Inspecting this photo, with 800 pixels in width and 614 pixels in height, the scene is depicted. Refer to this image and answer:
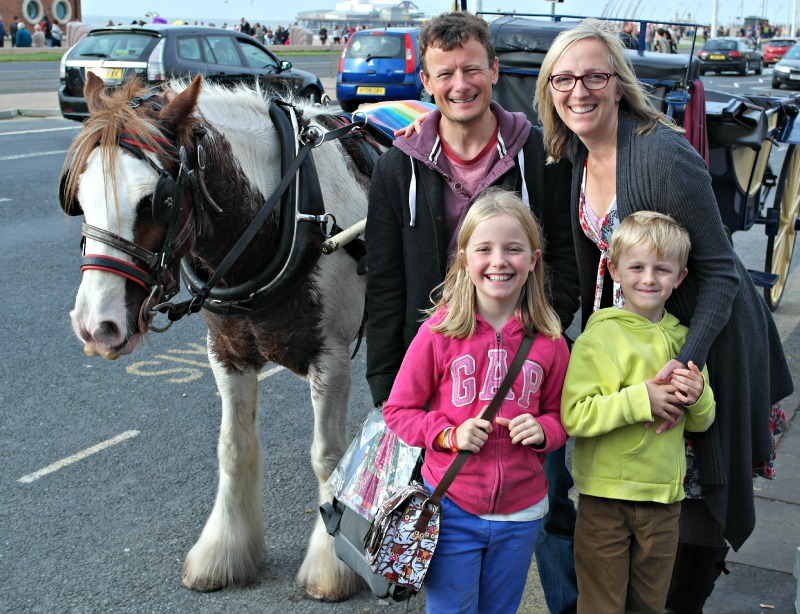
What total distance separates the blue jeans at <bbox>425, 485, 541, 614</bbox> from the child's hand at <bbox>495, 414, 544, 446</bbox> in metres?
0.24

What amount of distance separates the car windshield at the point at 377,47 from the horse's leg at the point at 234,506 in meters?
15.7

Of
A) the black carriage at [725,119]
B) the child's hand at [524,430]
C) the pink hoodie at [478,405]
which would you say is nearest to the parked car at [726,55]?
the black carriage at [725,119]

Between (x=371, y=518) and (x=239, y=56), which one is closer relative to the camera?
(x=371, y=518)

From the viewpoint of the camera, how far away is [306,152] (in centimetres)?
325

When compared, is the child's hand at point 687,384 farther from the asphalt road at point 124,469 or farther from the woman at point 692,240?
the asphalt road at point 124,469

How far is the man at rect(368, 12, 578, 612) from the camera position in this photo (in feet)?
8.64

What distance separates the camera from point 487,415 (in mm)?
2371

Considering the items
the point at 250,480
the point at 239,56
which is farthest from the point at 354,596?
the point at 239,56

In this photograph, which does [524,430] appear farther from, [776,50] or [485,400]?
[776,50]

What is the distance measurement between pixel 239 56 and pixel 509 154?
13.7 m

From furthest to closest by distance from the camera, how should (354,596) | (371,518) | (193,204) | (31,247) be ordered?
(31,247), (354,596), (193,204), (371,518)

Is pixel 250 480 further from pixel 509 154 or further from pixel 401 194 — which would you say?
pixel 509 154

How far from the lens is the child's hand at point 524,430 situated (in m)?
2.34

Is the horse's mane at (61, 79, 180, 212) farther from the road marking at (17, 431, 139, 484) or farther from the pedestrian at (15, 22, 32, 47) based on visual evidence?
the pedestrian at (15, 22, 32, 47)
